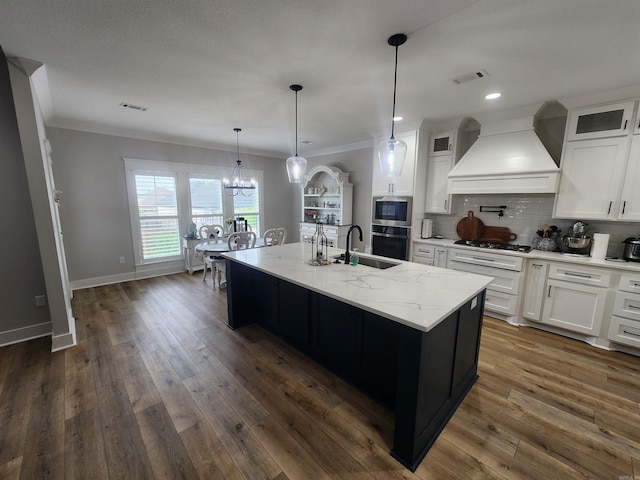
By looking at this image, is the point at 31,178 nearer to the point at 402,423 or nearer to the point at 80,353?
the point at 80,353

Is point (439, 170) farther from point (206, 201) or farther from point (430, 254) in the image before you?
point (206, 201)

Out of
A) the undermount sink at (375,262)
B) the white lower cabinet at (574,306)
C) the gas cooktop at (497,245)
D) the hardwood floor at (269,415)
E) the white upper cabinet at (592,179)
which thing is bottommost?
the hardwood floor at (269,415)

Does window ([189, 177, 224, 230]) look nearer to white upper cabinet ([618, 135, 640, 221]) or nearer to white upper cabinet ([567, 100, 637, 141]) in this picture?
white upper cabinet ([567, 100, 637, 141])

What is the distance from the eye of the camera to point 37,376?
2246 millimetres

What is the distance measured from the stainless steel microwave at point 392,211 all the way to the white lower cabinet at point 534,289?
1.61 m

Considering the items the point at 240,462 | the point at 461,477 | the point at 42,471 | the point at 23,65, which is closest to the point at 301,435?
the point at 240,462

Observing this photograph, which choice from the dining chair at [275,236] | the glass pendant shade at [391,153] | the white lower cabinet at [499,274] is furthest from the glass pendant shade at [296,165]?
the white lower cabinet at [499,274]

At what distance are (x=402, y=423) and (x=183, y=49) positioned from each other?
2983mm

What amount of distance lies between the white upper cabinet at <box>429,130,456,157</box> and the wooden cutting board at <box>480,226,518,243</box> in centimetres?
125

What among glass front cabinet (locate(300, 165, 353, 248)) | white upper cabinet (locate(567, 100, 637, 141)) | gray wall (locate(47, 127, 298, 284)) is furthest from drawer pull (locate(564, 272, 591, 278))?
gray wall (locate(47, 127, 298, 284))

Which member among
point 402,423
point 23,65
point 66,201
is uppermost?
point 23,65

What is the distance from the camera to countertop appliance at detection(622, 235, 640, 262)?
8.89ft

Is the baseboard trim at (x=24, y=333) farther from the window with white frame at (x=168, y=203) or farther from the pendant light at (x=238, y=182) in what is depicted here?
the pendant light at (x=238, y=182)

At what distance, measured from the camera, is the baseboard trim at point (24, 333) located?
8.89ft
